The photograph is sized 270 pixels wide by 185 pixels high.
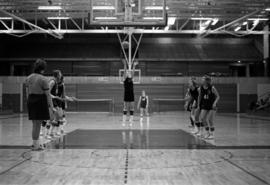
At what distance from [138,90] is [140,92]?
24cm

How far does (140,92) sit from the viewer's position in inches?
1137

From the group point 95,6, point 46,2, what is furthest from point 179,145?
point 46,2

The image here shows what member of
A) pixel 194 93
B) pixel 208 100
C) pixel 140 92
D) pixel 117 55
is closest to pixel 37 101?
pixel 208 100

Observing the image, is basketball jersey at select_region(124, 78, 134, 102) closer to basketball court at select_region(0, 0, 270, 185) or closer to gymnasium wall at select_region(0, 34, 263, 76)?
basketball court at select_region(0, 0, 270, 185)

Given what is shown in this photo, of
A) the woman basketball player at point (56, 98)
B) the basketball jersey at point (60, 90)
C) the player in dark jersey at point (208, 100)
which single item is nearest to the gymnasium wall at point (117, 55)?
the player in dark jersey at point (208, 100)

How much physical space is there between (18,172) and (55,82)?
4111mm

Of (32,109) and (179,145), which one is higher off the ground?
(32,109)

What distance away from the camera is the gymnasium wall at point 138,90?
28672mm

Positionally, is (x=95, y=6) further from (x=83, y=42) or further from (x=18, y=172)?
(x=83, y=42)

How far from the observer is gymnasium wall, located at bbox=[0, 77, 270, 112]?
28.7 metres

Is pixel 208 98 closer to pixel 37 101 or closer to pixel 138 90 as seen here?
pixel 37 101

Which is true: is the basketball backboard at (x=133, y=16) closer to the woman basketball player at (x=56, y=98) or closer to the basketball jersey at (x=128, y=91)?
the basketball jersey at (x=128, y=91)

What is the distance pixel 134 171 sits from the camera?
5.38 metres

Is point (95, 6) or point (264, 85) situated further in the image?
point (264, 85)
